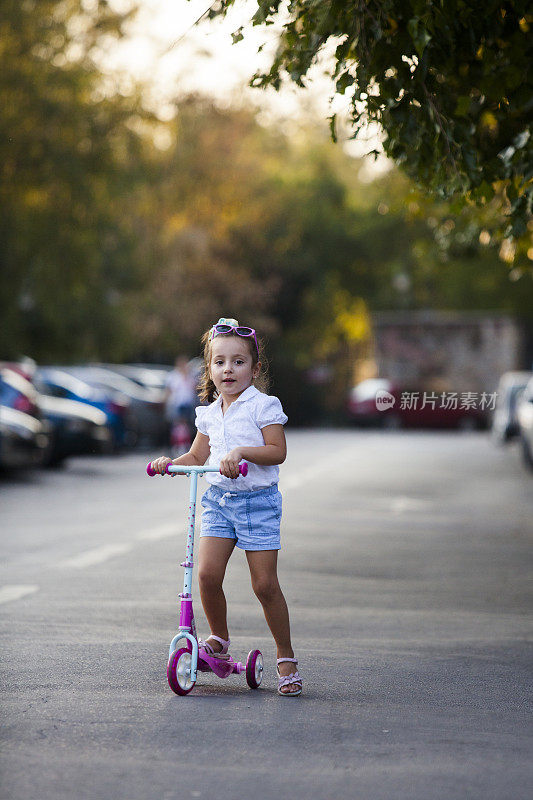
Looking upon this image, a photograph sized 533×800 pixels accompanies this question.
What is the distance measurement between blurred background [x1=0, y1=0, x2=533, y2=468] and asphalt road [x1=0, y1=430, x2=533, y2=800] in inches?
102

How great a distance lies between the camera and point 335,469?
2619 centimetres

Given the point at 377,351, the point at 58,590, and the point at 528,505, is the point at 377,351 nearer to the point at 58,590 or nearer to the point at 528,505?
the point at 528,505

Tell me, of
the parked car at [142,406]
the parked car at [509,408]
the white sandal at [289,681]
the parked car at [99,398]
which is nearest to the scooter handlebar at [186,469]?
the white sandal at [289,681]

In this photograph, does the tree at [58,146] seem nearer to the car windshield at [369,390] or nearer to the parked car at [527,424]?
the parked car at [527,424]

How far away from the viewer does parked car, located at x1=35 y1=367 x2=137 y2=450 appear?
26953mm

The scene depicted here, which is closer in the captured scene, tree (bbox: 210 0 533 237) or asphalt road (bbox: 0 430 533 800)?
asphalt road (bbox: 0 430 533 800)

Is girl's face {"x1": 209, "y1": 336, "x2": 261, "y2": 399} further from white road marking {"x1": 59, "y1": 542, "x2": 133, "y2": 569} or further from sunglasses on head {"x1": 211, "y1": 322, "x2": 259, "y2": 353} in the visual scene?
white road marking {"x1": 59, "y1": 542, "x2": 133, "y2": 569}

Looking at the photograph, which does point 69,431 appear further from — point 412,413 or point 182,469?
point 412,413

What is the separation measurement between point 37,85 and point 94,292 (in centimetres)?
1028

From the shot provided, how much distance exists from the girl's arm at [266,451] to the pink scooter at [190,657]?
97 millimetres

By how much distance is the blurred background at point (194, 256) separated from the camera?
85.0 ft

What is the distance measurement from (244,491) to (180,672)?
0.79 m

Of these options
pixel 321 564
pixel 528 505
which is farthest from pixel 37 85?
pixel 321 564

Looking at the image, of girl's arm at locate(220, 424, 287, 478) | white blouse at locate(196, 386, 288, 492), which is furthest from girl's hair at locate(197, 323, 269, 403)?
girl's arm at locate(220, 424, 287, 478)
